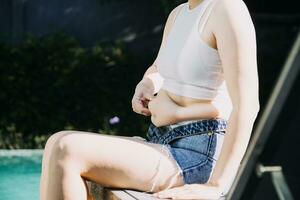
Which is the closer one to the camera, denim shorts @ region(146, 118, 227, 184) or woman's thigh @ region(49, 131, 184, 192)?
woman's thigh @ region(49, 131, 184, 192)

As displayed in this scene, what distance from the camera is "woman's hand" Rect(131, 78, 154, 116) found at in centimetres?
270

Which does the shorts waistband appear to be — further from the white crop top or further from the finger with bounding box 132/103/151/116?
the finger with bounding box 132/103/151/116

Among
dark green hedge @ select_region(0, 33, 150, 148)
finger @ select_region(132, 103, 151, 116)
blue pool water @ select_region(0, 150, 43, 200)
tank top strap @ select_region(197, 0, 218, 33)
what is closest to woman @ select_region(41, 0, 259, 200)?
tank top strap @ select_region(197, 0, 218, 33)

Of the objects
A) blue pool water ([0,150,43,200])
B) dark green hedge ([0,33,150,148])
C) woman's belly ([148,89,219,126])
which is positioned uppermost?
woman's belly ([148,89,219,126])

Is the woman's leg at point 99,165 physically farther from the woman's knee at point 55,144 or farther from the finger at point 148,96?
the finger at point 148,96

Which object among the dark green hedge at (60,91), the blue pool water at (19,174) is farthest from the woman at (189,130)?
the dark green hedge at (60,91)

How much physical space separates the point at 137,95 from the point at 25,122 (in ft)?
19.6

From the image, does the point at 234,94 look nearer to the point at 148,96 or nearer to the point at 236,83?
the point at 236,83

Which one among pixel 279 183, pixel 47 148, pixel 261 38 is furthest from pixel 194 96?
pixel 261 38

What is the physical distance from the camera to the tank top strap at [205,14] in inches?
92.7

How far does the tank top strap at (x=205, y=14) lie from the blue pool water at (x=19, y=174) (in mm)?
4470

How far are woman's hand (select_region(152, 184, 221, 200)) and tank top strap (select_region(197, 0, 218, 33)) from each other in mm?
505

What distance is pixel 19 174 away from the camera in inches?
302

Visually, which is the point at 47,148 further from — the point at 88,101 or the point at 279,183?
the point at 88,101
